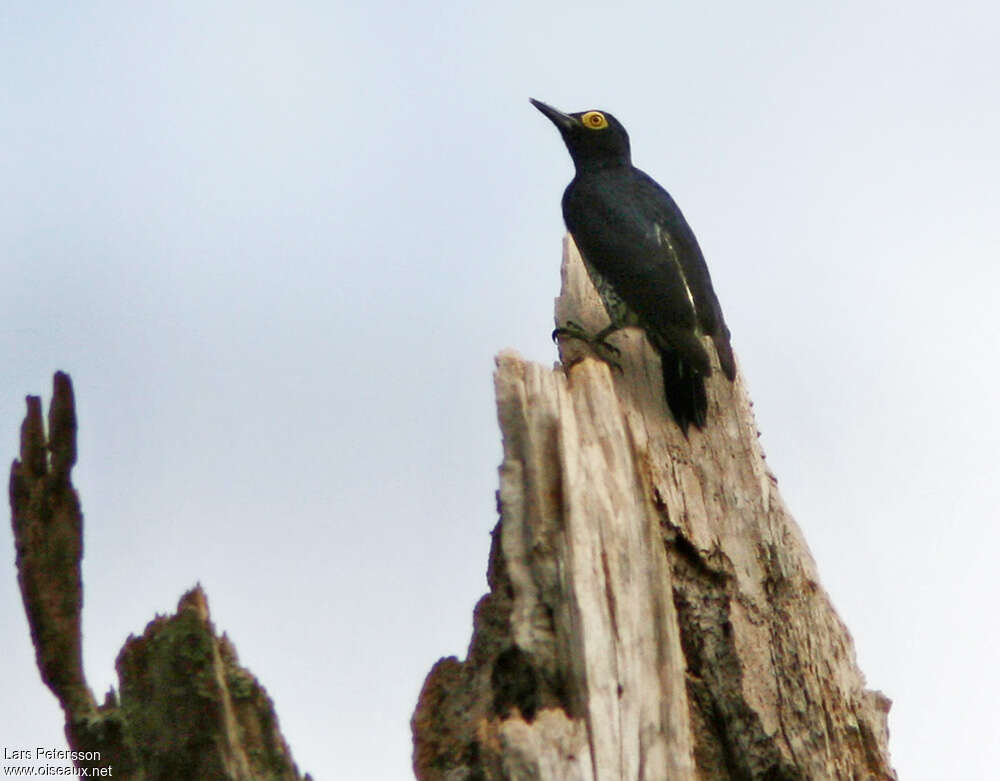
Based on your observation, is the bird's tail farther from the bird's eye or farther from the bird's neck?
the bird's eye

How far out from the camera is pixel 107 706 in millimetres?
3936

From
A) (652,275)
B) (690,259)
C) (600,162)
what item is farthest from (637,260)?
(600,162)

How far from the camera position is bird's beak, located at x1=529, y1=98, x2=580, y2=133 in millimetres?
9039

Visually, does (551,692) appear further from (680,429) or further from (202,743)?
(680,429)

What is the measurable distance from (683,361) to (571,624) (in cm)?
215

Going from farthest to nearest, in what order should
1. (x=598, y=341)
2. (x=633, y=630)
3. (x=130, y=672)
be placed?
(x=598, y=341) → (x=633, y=630) → (x=130, y=672)

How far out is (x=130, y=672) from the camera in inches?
159

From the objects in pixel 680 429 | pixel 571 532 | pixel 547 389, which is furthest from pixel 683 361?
pixel 571 532

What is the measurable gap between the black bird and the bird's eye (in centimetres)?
50

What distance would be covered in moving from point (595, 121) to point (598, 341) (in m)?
2.54

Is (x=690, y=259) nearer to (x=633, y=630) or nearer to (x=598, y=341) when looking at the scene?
(x=598, y=341)

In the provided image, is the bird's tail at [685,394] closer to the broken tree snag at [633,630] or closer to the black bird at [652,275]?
the black bird at [652,275]

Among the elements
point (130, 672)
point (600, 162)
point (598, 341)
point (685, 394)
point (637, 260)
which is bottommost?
point (130, 672)

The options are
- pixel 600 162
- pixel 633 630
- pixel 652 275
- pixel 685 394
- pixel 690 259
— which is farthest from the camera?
pixel 600 162
